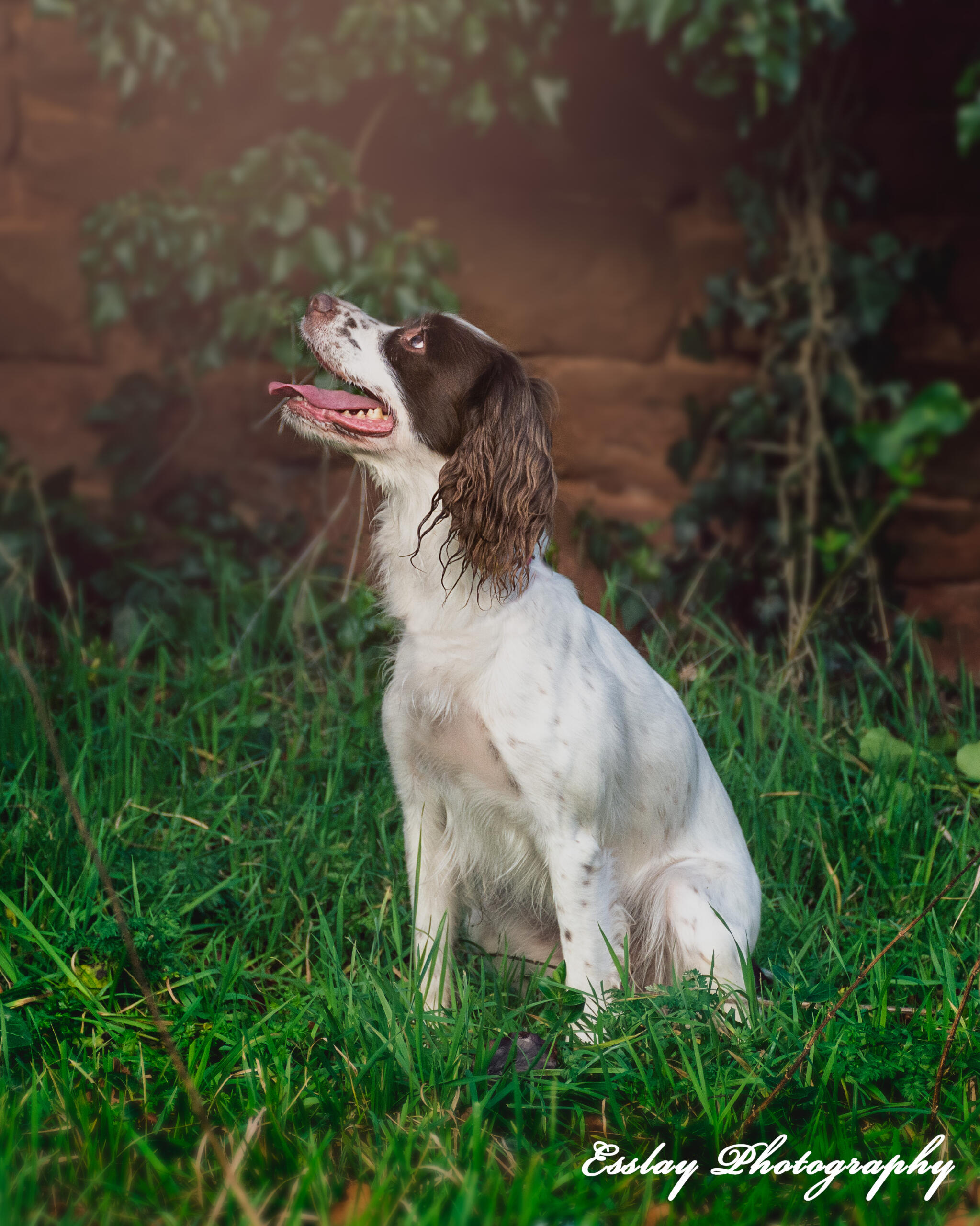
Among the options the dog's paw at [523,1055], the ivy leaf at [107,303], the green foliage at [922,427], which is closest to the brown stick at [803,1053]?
the dog's paw at [523,1055]

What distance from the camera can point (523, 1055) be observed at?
207 centimetres

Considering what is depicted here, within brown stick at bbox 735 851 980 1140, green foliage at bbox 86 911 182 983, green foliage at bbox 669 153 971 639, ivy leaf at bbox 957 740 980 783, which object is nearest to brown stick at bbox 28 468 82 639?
green foliage at bbox 86 911 182 983

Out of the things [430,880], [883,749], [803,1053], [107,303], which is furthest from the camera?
[107,303]

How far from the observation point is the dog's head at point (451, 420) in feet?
7.41

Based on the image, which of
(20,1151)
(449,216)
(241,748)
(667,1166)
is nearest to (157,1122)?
(20,1151)

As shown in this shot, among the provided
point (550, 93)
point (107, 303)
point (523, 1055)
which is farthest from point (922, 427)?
point (107, 303)

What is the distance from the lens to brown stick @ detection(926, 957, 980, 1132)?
1.85m

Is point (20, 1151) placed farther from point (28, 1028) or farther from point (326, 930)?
point (326, 930)

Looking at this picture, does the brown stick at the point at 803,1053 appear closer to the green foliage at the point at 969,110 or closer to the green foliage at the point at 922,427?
the green foliage at the point at 922,427

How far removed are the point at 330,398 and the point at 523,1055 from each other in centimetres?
130

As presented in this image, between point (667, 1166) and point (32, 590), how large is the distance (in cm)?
295

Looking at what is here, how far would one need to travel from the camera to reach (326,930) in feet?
7.95

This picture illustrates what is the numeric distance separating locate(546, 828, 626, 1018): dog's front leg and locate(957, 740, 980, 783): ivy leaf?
1.13 meters

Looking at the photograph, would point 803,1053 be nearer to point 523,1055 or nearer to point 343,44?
point 523,1055
